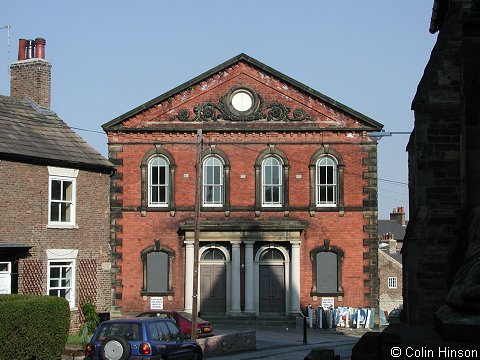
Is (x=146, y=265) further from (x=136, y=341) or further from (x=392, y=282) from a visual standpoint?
(x=392, y=282)

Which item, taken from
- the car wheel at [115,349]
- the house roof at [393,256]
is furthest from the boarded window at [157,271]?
the house roof at [393,256]

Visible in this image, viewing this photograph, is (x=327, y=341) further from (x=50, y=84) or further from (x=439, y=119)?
(x=439, y=119)

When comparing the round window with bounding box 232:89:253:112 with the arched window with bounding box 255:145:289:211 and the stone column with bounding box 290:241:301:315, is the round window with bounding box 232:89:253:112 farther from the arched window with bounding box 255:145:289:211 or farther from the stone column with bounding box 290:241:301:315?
the stone column with bounding box 290:241:301:315

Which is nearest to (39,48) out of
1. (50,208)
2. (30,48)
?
(30,48)

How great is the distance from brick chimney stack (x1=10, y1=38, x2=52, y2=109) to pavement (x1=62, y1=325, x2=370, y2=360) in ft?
37.7

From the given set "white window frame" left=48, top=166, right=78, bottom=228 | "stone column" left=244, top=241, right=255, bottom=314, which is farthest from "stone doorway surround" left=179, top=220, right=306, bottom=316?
"white window frame" left=48, top=166, right=78, bottom=228

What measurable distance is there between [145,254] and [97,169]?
8.01 meters

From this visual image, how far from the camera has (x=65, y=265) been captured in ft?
103

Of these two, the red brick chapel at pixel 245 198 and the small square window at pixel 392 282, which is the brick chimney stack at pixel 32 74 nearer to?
the red brick chapel at pixel 245 198

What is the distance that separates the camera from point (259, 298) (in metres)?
39.7

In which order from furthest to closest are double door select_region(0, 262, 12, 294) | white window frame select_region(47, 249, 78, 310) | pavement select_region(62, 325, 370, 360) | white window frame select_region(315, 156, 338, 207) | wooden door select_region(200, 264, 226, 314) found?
white window frame select_region(315, 156, 338, 207)
wooden door select_region(200, 264, 226, 314)
white window frame select_region(47, 249, 78, 310)
double door select_region(0, 262, 12, 294)
pavement select_region(62, 325, 370, 360)

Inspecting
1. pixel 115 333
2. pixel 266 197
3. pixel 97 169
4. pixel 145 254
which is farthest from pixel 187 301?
pixel 115 333

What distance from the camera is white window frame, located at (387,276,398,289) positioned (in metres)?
63.2

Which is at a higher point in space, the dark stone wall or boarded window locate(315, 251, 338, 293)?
the dark stone wall
